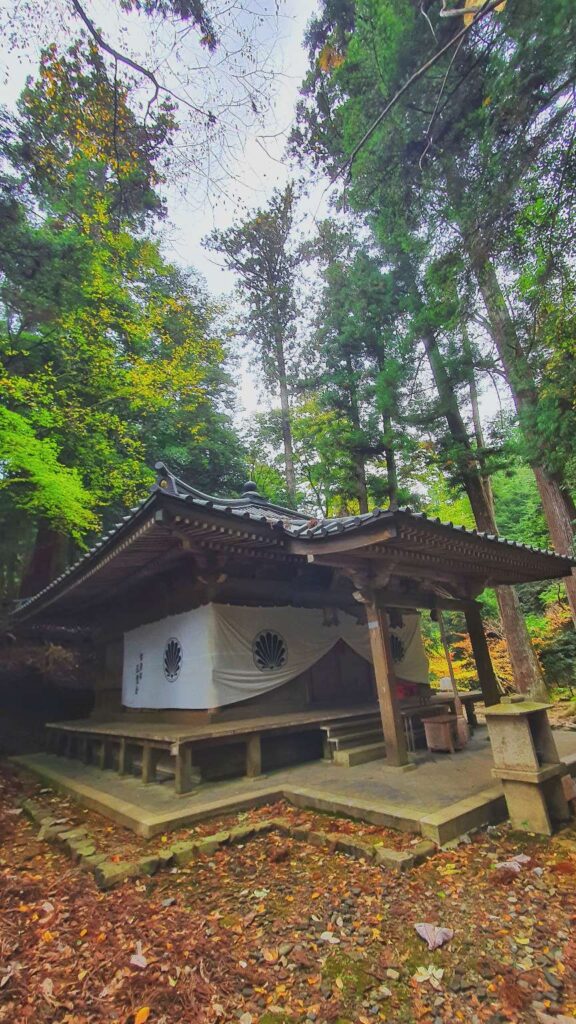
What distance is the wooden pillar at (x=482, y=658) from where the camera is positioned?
27.0ft

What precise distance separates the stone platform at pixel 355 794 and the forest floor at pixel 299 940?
249mm

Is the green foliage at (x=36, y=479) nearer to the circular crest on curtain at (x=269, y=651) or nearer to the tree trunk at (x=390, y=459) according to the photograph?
the circular crest on curtain at (x=269, y=651)

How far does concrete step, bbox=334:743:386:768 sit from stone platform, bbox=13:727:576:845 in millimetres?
135

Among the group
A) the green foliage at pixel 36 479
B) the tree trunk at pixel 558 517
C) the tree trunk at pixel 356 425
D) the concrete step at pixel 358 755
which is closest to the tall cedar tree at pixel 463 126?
the tree trunk at pixel 558 517

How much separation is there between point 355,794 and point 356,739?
2.06 metres

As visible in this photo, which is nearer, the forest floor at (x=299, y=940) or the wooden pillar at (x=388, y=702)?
the forest floor at (x=299, y=940)

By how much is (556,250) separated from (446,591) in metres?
5.58

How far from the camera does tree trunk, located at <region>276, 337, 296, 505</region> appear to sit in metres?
17.0

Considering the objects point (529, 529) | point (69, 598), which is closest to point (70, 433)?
point (69, 598)

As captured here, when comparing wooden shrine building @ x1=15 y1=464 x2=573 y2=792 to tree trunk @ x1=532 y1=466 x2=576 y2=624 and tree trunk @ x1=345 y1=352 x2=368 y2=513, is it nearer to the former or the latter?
tree trunk @ x1=532 y1=466 x2=576 y2=624

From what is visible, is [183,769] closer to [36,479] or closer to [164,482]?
[164,482]

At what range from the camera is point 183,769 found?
5652 mm

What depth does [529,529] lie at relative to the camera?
1684cm

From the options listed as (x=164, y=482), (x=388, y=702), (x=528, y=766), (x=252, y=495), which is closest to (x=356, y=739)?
(x=388, y=702)
